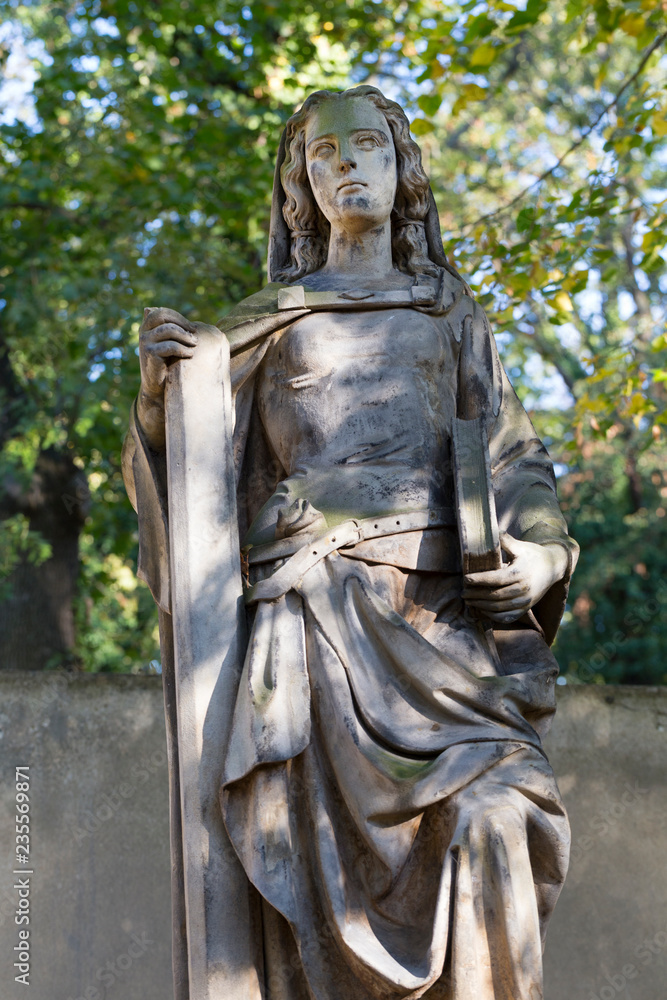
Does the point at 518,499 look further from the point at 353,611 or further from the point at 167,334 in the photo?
the point at 167,334

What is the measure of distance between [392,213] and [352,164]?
31 cm

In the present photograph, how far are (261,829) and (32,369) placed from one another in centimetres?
861

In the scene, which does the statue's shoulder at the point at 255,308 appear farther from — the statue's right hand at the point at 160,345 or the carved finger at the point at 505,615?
the carved finger at the point at 505,615

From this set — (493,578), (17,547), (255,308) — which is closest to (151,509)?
(255,308)

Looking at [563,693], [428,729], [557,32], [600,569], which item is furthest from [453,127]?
[428,729]

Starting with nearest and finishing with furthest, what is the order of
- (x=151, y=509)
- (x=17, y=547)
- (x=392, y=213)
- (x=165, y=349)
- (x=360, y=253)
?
(x=165, y=349)
(x=151, y=509)
(x=360, y=253)
(x=392, y=213)
(x=17, y=547)

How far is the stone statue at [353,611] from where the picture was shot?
3.54m

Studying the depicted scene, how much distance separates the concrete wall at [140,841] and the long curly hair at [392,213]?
2.62 metres

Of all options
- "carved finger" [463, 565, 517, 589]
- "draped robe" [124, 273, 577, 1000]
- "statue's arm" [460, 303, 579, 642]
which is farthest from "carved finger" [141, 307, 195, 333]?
"carved finger" [463, 565, 517, 589]

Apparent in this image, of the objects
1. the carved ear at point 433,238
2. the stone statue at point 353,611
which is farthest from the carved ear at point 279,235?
the carved ear at point 433,238

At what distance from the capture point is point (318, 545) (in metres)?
3.93

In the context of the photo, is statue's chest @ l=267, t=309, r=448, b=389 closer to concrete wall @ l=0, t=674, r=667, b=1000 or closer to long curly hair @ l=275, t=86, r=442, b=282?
long curly hair @ l=275, t=86, r=442, b=282

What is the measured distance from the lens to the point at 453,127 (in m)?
16.6

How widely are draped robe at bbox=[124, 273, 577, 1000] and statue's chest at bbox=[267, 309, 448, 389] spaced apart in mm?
441
